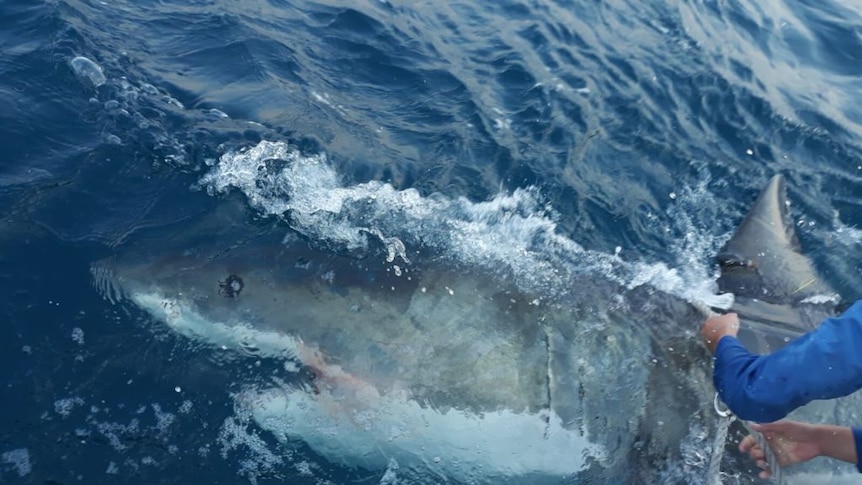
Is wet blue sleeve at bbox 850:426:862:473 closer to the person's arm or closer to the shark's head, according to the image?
the person's arm

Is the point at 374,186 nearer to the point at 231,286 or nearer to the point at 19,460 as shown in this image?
the point at 231,286

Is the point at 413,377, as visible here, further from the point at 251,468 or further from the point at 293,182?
the point at 293,182

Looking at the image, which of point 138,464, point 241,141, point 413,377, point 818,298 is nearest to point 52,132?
point 241,141

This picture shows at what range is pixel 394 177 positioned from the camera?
16.8 feet

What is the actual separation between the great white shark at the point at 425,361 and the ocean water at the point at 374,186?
0.02 meters

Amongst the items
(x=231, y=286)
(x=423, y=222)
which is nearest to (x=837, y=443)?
(x=423, y=222)

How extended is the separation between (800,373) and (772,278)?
1980 millimetres

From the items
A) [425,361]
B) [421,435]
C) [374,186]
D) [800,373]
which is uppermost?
[800,373]

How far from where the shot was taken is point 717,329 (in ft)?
12.6

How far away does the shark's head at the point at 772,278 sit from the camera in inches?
167

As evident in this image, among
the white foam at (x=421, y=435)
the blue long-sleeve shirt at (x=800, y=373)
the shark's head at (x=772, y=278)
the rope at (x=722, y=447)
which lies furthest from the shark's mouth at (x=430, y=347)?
the blue long-sleeve shirt at (x=800, y=373)

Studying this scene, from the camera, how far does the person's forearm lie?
340 cm

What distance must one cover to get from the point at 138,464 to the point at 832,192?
5308mm

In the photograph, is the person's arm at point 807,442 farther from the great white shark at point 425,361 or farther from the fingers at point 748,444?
the great white shark at point 425,361
